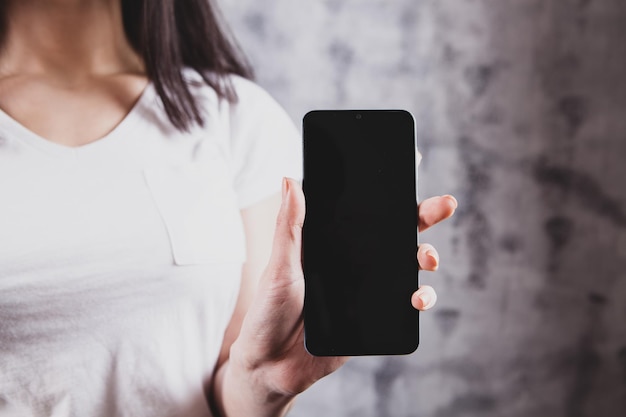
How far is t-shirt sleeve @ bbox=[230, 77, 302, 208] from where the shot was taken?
633 mm

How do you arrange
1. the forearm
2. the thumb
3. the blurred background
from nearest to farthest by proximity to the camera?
1. the thumb
2. the forearm
3. the blurred background

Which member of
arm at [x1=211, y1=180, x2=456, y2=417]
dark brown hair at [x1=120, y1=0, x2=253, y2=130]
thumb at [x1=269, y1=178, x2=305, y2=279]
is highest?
dark brown hair at [x1=120, y1=0, x2=253, y2=130]

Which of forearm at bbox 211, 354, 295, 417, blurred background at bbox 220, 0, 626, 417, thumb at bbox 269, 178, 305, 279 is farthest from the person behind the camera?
blurred background at bbox 220, 0, 626, 417

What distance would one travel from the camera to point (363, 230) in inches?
19.6

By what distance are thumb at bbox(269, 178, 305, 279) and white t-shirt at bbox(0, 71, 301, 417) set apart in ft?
0.49

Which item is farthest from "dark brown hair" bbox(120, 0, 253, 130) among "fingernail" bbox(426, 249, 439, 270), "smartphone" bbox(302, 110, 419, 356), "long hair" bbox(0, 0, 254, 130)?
"fingernail" bbox(426, 249, 439, 270)

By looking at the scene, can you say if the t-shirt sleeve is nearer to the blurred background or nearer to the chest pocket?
the chest pocket

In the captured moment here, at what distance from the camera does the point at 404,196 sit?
50 cm

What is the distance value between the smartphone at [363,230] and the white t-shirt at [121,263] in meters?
0.15

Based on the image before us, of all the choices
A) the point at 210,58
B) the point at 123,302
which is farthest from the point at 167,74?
the point at 123,302

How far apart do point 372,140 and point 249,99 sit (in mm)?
224

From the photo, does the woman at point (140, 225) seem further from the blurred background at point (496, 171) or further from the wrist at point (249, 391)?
the blurred background at point (496, 171)

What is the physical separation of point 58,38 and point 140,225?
0.76 ft

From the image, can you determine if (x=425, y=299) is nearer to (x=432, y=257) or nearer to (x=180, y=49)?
(x=432, y=257)
